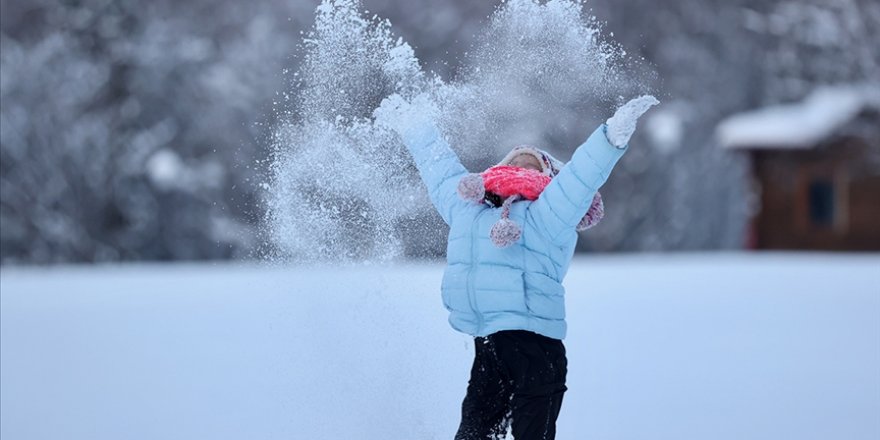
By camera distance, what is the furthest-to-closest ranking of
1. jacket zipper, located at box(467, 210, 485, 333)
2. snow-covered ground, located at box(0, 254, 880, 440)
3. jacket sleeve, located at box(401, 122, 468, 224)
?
1. snow-covered ground, located at box(0, 254, 880, 440)
2. jacket sleeve, located at box(401, 122, 468, 224)
3. jacket zipper, located at box(467, 210, 485, 333)

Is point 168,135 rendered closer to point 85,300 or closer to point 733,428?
point 85,300

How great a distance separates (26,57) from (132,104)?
219 centimetres

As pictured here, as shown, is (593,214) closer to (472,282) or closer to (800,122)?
(472,282)

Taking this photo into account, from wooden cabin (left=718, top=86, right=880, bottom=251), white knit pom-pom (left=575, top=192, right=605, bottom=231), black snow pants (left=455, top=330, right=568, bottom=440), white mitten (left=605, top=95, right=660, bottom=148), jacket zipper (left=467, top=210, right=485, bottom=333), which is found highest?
wooden cabin (left=718, top=86, right=880, bottom=251)

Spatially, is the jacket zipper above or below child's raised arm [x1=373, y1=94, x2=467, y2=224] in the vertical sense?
below

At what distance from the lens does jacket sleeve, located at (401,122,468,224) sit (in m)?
3.82

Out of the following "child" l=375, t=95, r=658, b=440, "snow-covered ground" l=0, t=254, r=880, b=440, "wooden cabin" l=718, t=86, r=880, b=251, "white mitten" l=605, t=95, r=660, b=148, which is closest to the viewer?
"white mitten" l=605, t=95, r=660, b=148

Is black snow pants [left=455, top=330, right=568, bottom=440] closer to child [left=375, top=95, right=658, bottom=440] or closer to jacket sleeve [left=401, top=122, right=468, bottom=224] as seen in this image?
child [left=375, top=95, right=658, bottom=440]

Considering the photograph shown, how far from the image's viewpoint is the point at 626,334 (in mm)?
7941

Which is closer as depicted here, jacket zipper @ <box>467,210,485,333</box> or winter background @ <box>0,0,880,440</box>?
jacket zipper @ <box>467,210,485,333</box>

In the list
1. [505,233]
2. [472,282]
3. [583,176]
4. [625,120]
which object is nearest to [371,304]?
[472,282]

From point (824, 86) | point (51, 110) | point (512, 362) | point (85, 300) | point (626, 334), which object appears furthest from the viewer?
point (824, 86)

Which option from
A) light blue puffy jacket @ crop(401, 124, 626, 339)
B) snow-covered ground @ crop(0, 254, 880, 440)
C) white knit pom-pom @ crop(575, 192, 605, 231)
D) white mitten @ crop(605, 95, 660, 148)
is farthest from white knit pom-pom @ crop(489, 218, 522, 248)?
snow-covered ground @ crop(0, 254, 880, 440)

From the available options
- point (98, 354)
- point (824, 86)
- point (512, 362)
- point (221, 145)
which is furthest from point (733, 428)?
point (824, 86)
